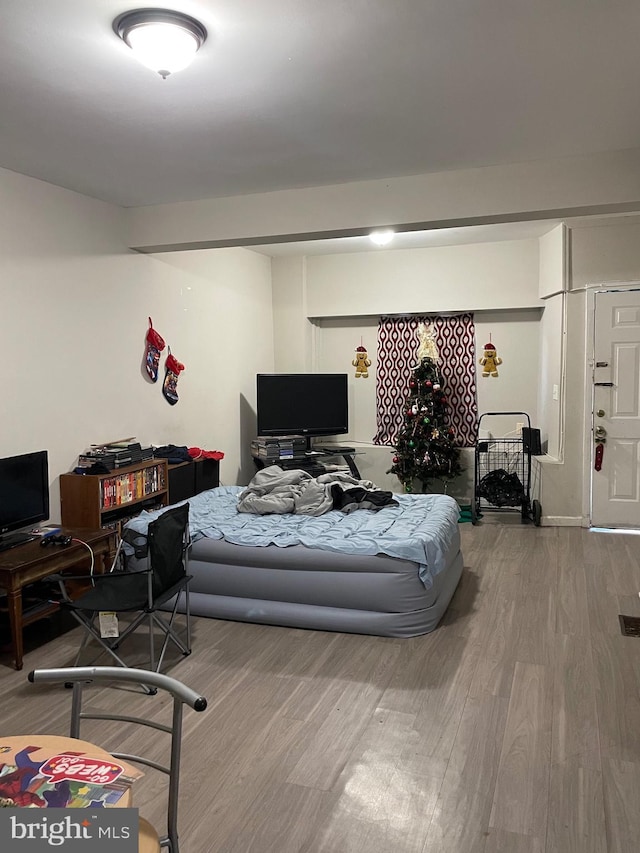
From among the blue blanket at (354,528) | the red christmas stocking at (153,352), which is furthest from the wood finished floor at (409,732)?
the red christmas stocking at (153,352)

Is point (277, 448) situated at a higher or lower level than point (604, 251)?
lower

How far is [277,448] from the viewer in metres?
6.92

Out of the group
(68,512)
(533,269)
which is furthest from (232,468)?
(533,269)

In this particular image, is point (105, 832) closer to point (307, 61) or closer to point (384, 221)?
point (307, 61)

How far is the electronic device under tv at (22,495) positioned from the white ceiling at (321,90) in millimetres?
1755

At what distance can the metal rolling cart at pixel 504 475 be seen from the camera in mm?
6551

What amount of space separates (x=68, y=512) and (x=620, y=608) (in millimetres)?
3654

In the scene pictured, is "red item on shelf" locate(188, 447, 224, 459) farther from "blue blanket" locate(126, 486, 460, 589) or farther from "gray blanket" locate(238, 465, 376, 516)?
"gray blanket" locate(238, 465, 376, 516)

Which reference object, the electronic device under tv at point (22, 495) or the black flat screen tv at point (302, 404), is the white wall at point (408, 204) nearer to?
the electronic device under tv at point (22, 495)

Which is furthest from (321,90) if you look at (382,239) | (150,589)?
(382,239)

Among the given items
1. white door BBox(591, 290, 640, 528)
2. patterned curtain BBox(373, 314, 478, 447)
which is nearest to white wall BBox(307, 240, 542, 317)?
patterned curtain BBox(373, 314, 478, 447)

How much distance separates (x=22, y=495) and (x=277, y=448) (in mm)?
3249

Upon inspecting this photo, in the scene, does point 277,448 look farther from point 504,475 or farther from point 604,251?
point 604,251

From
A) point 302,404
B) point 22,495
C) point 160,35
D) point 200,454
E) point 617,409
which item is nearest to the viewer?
point 160,35
